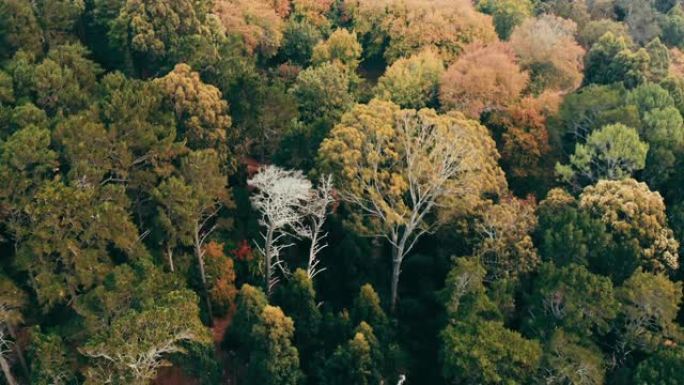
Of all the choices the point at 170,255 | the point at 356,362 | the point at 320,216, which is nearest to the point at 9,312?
the point at 170,255

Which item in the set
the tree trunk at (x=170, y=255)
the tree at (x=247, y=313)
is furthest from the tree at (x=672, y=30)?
the tree trunk at (x=170, y=255)

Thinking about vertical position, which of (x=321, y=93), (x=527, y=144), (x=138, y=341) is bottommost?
(x=527, y=144)

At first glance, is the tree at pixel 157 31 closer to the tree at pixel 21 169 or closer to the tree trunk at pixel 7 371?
the tree at pixel 21 169

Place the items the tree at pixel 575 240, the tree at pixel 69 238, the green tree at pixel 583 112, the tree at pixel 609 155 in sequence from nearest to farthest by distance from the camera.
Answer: the tree at pixel 69 238, the tree at pixel 575 240, the tree at pixel 609 155, the green tree at pixel 583 112

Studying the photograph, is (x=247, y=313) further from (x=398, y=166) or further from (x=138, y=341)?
(x=398, y=166)

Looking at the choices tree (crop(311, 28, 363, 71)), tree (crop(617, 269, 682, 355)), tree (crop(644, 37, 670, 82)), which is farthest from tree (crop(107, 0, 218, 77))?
tree (crop(644, 37, 670, 82))

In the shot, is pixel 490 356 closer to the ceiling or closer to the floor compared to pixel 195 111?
closer to the floor

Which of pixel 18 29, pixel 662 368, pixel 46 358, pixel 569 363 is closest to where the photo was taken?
pixel 46 358
